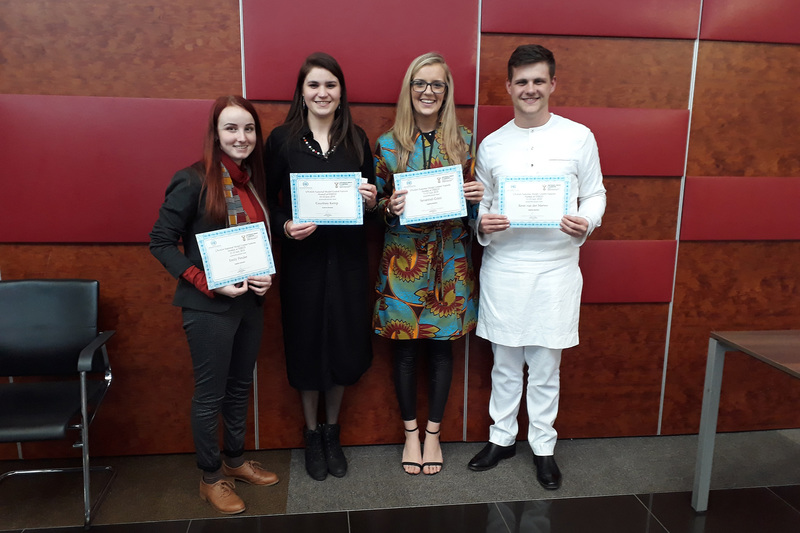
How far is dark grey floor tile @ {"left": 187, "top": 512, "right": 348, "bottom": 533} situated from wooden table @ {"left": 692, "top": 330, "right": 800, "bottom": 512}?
57.8 inches

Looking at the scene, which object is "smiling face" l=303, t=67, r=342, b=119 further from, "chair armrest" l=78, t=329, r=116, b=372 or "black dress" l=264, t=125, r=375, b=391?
"chair armrest" l=78, t=329, r=116, b=372

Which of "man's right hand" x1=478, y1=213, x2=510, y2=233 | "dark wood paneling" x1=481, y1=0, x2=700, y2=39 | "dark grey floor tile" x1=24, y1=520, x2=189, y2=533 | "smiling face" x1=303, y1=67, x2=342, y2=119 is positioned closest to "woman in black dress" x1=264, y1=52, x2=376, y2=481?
"smiling face" x1=303, y1=67, x2=342, y2=119

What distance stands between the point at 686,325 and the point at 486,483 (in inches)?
53.3

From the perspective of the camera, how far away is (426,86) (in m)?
2.12

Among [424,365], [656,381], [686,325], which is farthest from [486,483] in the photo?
[686,325]

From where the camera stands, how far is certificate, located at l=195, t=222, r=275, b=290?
186 cm

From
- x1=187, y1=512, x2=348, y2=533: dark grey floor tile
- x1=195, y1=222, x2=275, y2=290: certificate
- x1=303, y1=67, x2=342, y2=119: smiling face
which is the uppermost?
x1=303, y1=67, x2=342, y2=119: smiling face

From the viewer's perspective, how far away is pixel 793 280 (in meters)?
2.80

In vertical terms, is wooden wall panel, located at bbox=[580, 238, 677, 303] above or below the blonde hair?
below

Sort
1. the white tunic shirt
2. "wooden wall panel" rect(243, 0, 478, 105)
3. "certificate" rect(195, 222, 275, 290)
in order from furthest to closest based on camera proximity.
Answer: "wooden wall panel" rect(243, 0, 478, 105) < the white tunic shirt < "certificate" rect(195, 222, 275, 290)

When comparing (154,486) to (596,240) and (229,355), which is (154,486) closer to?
(229,355)

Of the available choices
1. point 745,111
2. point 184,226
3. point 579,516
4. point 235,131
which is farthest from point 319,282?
point 745,111

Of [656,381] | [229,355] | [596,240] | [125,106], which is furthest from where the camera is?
[656,381]

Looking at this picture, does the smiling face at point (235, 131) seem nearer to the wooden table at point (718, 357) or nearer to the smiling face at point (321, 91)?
the smiling face at point (321, 91)
